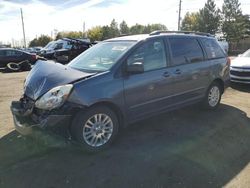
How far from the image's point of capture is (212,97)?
6.07m

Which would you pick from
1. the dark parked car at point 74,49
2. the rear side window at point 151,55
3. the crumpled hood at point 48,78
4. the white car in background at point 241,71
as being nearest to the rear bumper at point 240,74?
the white car in background at point 241,71

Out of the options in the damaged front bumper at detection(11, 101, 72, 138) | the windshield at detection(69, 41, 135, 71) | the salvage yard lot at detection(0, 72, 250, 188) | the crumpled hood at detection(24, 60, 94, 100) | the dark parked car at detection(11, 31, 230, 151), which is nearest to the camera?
the salvage yard lot at detection(0, 72, 250, 188)

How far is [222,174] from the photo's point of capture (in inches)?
136

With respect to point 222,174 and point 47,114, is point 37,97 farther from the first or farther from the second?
point 222,174

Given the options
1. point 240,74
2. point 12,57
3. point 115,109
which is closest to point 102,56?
point 115,109

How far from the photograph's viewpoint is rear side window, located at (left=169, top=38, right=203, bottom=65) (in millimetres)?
5054

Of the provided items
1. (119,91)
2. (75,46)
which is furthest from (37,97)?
(75,46)

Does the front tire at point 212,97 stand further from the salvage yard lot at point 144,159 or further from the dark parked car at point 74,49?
the dark parked car at point 74,49

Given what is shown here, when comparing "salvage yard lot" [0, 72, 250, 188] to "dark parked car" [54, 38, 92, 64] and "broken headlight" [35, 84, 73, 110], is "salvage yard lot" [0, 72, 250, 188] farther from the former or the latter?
"dark parked car" [54, 38, 92, 64]

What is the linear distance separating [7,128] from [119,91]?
2301mm

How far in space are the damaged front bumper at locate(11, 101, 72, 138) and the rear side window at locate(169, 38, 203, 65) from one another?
7.63 ft

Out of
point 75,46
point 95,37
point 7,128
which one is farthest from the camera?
point 95,37

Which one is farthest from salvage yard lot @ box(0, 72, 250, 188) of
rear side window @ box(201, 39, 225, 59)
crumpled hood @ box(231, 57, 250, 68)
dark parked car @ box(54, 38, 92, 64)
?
dark parked car @ box(54, 38, 92, 64)

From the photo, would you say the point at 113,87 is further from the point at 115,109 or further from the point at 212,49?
the point at 212,49
